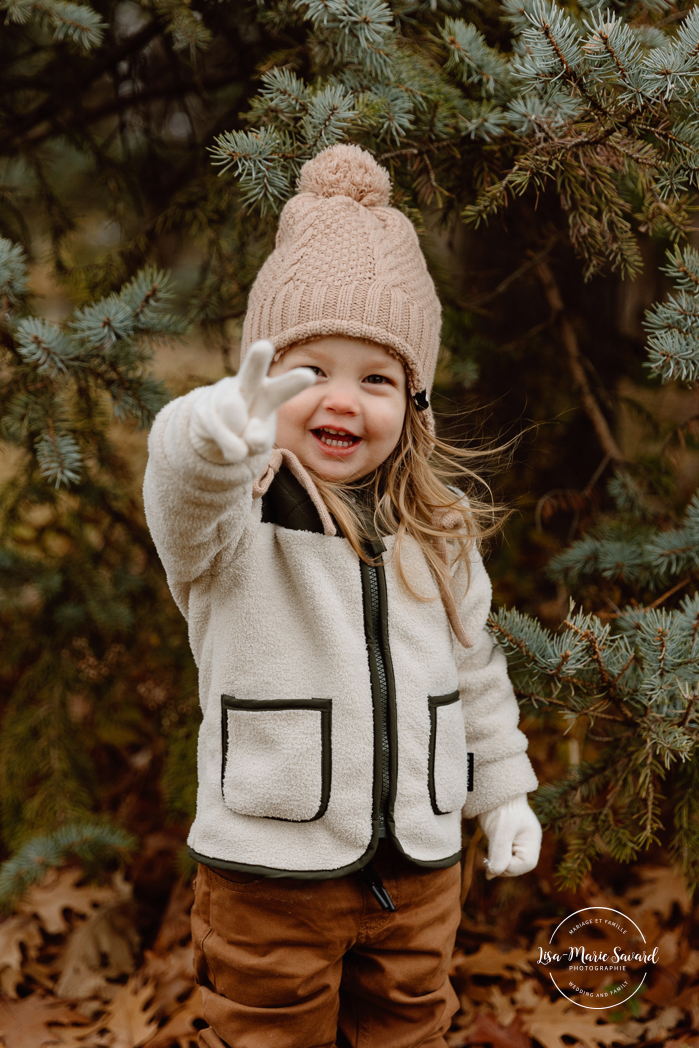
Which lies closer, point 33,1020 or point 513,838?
point 513,838

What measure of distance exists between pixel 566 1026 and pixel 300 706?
1200 mm

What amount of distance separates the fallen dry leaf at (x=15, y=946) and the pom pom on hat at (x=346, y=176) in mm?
2104

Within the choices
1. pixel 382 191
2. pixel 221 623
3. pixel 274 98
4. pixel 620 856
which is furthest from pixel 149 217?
pixel 620 856

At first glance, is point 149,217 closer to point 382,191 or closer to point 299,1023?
point 382,191

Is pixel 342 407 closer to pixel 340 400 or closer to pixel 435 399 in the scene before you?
pixel 340 400

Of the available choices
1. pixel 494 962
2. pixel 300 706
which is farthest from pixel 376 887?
pixel 494 962

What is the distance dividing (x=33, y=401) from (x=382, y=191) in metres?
0.91

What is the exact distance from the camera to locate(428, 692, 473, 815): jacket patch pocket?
1.70 meters

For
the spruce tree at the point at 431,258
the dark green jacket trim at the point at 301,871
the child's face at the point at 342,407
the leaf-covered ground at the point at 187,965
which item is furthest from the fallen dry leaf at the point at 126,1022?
the child's face at the point at 342,407

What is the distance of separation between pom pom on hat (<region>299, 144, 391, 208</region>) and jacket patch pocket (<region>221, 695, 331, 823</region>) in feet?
3.41

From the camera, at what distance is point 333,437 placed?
5.64 ft

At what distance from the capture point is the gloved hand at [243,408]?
125cm

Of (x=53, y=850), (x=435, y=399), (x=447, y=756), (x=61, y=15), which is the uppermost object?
(x=61, y=15)

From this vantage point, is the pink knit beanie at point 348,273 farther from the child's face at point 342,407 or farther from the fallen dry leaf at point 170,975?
the fallen dry leaf at point 170,975
